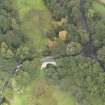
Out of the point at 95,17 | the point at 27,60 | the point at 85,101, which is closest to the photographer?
the point at 85,101

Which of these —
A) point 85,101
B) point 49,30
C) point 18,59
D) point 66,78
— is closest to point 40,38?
point 49,30

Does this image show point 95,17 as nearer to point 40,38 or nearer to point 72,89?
point 40,38

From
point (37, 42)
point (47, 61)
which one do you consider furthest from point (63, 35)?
point (47, 61)

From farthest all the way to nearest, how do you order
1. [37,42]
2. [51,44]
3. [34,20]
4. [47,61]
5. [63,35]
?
[34,20] < [37,42] < [63,35] < [51,44] < [47,61]

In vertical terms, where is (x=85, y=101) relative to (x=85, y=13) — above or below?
below

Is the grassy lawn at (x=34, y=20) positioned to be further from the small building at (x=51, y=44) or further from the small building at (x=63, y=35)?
the small building at (x=63, y=35)

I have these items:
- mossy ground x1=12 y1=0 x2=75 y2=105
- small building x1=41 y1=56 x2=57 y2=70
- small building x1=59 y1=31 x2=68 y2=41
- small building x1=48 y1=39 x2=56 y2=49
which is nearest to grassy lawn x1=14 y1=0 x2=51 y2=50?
mossy ground x1=12 y1=0 x2=75 y2=105

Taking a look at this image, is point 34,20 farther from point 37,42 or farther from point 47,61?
point 47,61

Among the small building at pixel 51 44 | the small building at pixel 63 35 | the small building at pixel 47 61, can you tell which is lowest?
the small building at pixel 47 61

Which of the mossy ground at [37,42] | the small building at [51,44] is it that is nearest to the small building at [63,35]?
the small building at [51,44]

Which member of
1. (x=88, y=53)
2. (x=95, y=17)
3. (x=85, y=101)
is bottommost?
(x=85, y=101)

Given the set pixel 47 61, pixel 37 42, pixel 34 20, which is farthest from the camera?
pixel 34 20
